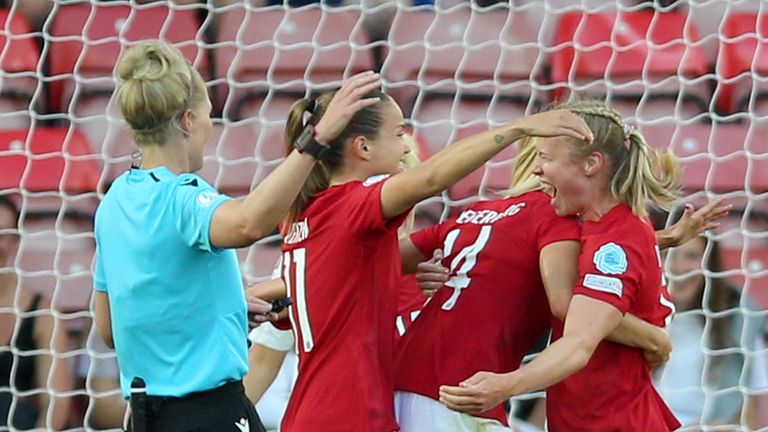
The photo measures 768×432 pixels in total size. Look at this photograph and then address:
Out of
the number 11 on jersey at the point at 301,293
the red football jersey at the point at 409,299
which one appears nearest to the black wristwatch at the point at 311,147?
the number 11 on jersey at the point at 301,293

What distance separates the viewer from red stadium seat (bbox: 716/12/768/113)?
4168 mm

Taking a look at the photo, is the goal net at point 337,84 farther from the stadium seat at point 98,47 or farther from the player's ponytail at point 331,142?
the player's ponytail at point 331,142

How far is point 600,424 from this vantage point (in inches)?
96.7

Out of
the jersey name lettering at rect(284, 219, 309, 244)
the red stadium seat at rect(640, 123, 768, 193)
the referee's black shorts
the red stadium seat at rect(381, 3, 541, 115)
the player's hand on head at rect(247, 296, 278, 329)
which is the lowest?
the referee's black shorts

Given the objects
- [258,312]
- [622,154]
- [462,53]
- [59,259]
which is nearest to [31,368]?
[59,259]

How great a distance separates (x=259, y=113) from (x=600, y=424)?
2.05 m

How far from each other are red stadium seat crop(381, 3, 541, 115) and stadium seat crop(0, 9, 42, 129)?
111 cm

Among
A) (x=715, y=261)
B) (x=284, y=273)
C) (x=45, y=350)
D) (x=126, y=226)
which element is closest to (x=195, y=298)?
(x=126, y=226)

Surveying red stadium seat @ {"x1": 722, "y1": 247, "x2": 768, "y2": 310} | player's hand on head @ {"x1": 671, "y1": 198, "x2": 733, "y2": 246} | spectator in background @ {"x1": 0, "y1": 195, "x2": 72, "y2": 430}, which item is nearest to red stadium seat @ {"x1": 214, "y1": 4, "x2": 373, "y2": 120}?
spectator in background @ {"x1": 0, "y1": 195, "x2": 72, "y2": 430}

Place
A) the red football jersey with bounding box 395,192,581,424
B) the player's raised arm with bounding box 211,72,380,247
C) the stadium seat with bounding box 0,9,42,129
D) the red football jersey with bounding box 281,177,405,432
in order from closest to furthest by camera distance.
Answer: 1. the player's raised arm with bounding box 211,72,380,247
2. the red football jersey with bounding box 281,177,405,432
3. the red football jersey with bounding box 395,192,581,424
4. the stadium seat with bounding box 0,9,42,129

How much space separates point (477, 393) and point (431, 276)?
427 mm

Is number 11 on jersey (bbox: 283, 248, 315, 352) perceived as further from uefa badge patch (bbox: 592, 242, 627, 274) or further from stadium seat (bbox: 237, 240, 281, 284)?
stadium seat (bbox: 237, 240, 281, 284)

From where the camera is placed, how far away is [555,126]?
7.02 feet

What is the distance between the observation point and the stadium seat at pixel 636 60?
4.17 meters
